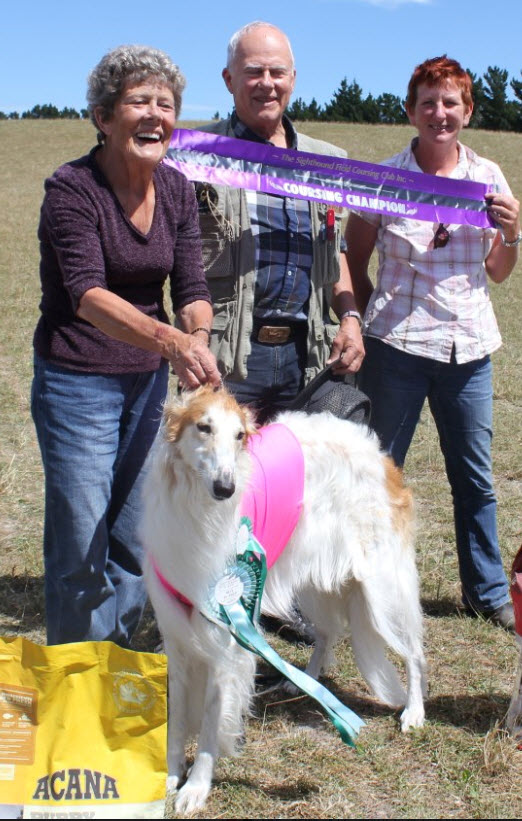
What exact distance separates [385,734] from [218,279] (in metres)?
2.04

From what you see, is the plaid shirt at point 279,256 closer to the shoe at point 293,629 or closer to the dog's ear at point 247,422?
the dog's ear at point 247,422

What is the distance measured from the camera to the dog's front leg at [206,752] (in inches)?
117

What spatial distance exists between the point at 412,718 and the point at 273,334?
5.68 feet

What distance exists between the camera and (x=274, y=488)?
3180 millimetres

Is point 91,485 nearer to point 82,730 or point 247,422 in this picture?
point 247,422

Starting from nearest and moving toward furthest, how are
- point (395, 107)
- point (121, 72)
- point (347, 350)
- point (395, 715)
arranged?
point (121, 72), point (395, 715), point (347, 350), point (395, 107)

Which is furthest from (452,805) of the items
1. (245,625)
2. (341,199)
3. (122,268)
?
(341,199)

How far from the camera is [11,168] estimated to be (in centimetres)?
2994

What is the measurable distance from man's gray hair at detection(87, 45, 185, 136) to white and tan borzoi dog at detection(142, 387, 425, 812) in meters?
1.02

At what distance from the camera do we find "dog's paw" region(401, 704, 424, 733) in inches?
136

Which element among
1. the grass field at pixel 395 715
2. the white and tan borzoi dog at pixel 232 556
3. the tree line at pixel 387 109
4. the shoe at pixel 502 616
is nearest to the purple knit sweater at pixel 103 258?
the white and tan borzoi dog at pixel 232 556

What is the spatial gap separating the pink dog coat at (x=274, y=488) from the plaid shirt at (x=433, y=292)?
2.78 feet

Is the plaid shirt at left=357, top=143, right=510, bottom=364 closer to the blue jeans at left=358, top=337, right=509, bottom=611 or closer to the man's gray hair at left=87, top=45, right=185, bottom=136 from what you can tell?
the blue jeans at left=358, top=337, right=509, bottom=611

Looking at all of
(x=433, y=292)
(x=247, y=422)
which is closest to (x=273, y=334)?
(x=433, y=292)
